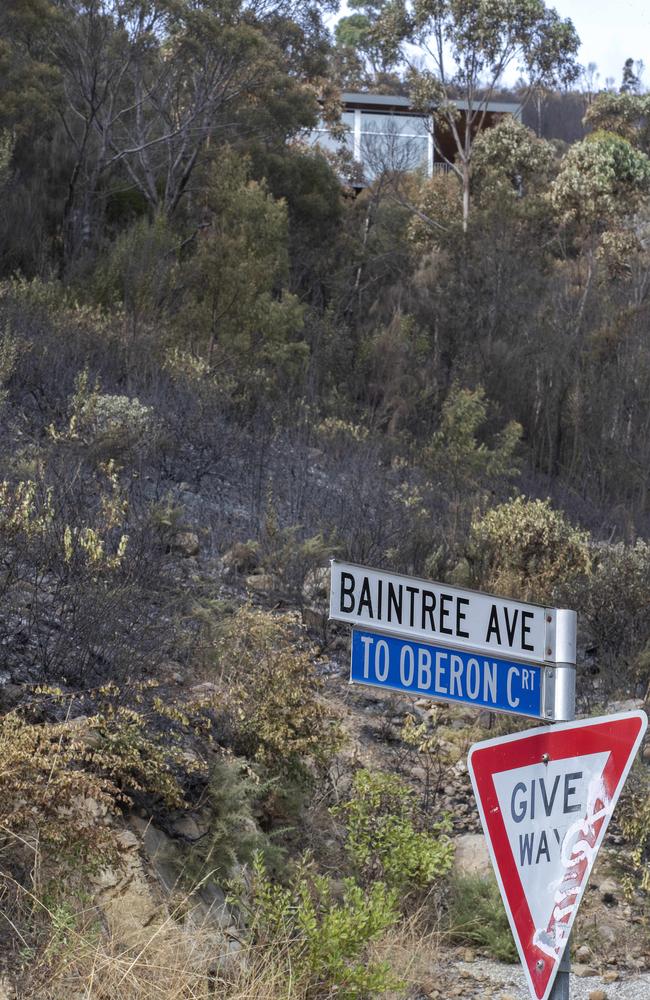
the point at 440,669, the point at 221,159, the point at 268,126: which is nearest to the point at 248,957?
the point at 440,669

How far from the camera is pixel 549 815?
336 cm

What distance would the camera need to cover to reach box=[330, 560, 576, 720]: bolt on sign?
358cm

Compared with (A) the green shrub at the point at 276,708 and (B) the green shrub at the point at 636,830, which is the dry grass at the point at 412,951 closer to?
(A) the green shrub at the point at 276,708

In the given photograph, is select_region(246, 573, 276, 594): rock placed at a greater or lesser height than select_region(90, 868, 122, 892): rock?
lesser

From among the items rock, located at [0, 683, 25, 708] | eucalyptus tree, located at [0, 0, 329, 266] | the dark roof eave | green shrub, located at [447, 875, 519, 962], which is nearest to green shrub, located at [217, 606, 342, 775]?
green shrub, located at [447, 875, 519, 962]

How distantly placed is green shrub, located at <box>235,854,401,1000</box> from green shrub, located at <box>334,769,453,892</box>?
135cm

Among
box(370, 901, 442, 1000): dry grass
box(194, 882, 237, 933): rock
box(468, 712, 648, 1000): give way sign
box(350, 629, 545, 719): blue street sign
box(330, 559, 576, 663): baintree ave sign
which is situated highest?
box(330, 559, 576, 663): baintree ave sign

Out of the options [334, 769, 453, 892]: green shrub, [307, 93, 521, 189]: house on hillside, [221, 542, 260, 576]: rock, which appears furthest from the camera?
[307, 93, 521, 189]: house on hillside

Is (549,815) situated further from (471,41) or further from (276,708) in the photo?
(471,41)

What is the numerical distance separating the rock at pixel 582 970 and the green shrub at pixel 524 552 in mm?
4789

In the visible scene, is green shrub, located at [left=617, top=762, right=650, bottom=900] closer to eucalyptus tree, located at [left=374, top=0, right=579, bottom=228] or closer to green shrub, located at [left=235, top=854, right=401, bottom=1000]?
green shrub, located at [left=235, top=854, right=401, bottom=1000]

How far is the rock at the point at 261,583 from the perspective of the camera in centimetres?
1077

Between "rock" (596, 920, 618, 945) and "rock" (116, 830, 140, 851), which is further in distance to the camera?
"rock" (596, 920, 618, 945)

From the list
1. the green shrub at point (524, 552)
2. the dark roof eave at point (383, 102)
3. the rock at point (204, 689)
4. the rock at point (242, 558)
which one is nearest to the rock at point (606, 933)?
the rock at point (204, 689)
